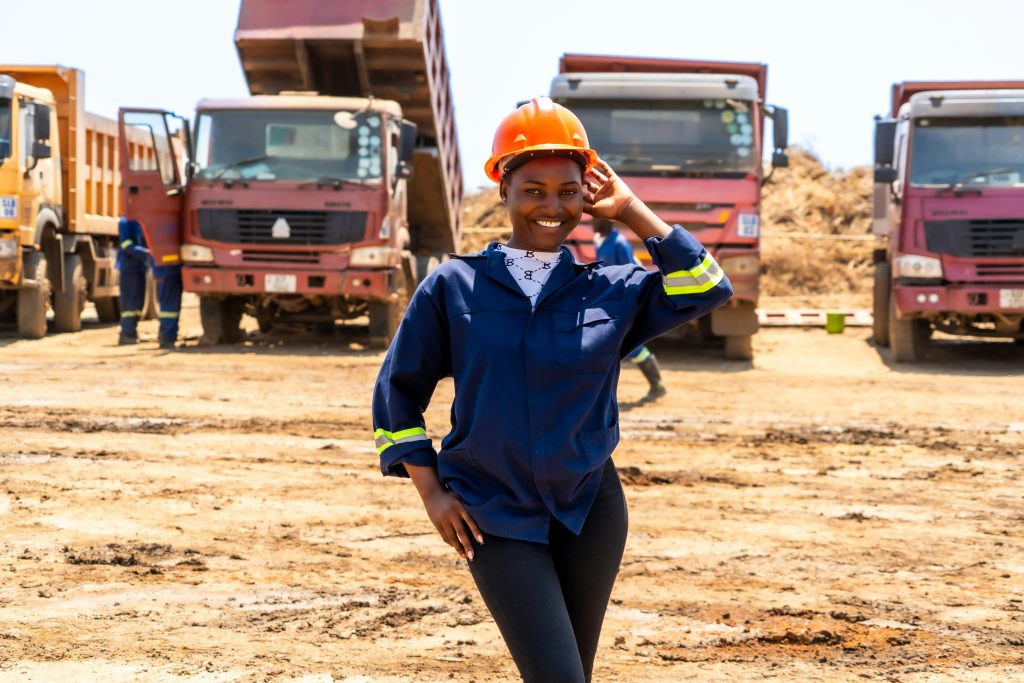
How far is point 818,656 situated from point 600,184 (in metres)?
2.36

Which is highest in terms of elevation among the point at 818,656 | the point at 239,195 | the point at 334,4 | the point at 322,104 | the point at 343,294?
the point at 334,4

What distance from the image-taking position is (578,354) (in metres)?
3.05

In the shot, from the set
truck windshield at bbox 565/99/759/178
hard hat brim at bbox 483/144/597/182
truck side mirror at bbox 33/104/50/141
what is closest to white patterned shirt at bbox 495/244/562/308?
hard hat brim at bbox 483/144/597/182

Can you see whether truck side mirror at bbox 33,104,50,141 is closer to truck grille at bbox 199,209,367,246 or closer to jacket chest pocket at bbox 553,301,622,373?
truck grille at bbox 199,209,367,246

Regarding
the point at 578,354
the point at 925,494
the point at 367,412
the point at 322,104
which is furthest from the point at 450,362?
the point at 322,104

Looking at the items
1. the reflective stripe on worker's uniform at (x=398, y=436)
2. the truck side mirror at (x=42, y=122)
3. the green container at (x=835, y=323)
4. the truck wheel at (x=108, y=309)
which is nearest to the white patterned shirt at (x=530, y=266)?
the reflective stripe on worker's uniform at (x=398, y=436)

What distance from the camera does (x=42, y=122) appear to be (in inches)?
613

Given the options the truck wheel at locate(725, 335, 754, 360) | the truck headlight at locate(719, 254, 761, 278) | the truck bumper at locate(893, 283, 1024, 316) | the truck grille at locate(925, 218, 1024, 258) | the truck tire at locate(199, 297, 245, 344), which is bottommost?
the truck wheel at locate(725, 335, 754, 360)

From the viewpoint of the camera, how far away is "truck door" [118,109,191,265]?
15.2 m

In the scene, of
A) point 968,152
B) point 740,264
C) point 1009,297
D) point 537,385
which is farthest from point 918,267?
point 537,385

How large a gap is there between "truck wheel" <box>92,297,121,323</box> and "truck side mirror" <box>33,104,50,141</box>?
5285 mm

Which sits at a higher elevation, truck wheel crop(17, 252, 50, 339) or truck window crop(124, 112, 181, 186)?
truck window crop(124, 112, 181, 186)

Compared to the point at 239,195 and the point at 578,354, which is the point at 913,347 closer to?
the point at 239,195

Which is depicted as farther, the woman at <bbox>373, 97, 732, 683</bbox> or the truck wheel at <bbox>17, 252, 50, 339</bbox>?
the truck wheel at <bbox>17, 252, 50, 339</bbox>
